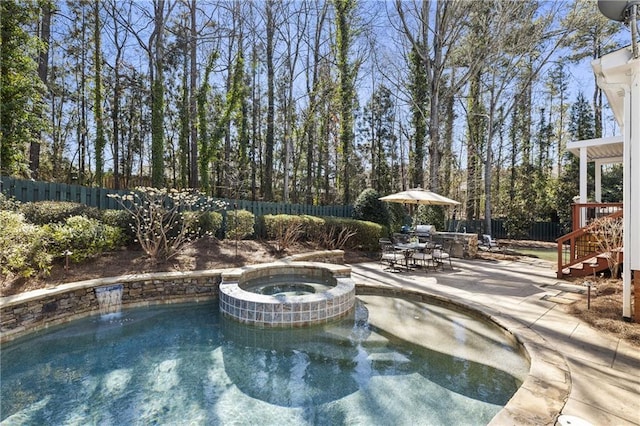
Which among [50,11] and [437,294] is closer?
[437,294]

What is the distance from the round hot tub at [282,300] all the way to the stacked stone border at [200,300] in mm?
583

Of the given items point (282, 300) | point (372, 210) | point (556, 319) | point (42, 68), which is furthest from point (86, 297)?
point (42, 68)

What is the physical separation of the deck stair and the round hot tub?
4.61m

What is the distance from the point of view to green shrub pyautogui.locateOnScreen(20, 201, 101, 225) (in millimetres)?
6012

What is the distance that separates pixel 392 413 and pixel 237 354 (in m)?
2.00

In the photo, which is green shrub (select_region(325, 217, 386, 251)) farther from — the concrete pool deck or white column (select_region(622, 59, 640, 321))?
white column (select_region(622, 59, 640, 321))

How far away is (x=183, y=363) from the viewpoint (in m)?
3.59

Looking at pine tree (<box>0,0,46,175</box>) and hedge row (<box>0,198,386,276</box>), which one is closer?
hedge row (<box>0,198,386,276</box>)

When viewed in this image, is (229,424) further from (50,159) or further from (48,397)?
(50,159)

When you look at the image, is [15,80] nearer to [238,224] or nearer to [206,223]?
[206,223]

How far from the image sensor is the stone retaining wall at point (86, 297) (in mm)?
4082

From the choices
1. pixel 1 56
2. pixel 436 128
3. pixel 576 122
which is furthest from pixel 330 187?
pixel 1 56

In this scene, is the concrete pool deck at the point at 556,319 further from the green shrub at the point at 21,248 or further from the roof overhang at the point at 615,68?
the green shrub at the point at 21,248

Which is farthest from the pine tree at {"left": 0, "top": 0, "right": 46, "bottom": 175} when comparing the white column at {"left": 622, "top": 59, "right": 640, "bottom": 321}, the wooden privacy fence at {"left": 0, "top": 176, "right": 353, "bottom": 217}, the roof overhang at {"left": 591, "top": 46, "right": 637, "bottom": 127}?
the white column at {"left": 622, "top": 59, "right": 640, "bottom": 321}
